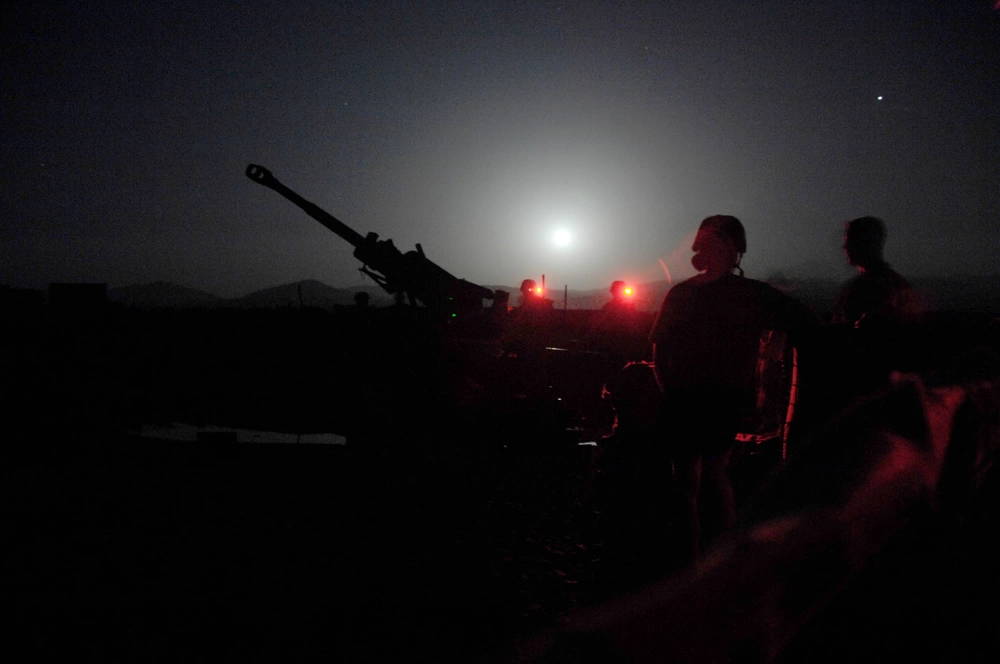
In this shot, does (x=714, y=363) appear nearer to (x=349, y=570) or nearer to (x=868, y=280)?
(x=868, y=280)

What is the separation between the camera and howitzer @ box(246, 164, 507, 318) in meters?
11.0

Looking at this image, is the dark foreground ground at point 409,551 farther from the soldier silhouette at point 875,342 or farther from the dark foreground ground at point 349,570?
the soldier silhouette at point 875,342

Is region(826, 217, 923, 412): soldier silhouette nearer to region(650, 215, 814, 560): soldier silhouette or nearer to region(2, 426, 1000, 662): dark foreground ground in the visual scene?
region(650, 215, 814, 560): soldier silhouette

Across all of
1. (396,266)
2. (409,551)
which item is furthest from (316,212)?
(409,551)

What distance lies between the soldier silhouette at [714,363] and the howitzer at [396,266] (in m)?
8.45

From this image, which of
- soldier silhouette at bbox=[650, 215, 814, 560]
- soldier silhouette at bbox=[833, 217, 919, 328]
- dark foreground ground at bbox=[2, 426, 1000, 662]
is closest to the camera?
dark foreground ground at bbox=[2, 426, 1000, 662]

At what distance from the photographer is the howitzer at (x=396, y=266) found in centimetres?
1095

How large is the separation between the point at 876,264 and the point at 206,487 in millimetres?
5004

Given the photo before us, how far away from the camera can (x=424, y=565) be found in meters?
3.39

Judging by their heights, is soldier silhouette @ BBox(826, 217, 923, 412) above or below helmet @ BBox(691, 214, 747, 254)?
below

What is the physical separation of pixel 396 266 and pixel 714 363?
8.97 m

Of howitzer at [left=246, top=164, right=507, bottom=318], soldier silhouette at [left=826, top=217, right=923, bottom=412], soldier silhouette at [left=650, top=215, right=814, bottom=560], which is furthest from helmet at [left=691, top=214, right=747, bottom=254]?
howitzer at [left=246, top=164, right=507, bottom=318]

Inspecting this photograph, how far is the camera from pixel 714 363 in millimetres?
2621

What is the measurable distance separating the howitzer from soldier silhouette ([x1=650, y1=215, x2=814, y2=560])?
8.45 metres
